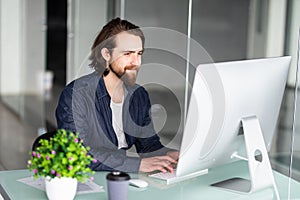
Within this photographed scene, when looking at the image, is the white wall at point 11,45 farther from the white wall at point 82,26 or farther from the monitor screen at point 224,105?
the monitor screen at point 224,105

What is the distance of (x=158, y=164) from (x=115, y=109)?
39 centimetres


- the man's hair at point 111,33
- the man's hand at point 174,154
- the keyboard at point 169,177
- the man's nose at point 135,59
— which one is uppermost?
the man's hair at point 111,33

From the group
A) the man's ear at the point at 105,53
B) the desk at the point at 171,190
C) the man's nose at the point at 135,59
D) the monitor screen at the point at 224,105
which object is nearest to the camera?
the monitor screen at the point at 224,105

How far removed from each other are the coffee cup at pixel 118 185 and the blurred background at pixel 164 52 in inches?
59.0

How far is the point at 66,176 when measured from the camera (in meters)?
2.10

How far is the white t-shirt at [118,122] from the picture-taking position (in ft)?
9.28

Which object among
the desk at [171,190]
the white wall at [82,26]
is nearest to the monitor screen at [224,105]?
the desk at [171,190]

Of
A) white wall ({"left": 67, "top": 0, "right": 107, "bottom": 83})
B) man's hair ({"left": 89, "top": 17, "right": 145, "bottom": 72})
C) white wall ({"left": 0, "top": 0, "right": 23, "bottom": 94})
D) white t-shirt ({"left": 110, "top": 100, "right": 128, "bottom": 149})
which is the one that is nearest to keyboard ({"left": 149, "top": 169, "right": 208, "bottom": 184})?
white t-shirt ({"left": 110, "top": 100, "right": 128, "bottom": 149})

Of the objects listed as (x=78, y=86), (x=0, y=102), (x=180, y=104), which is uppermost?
(x=78, y=86)

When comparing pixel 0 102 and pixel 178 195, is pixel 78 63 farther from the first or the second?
pixel 178 195

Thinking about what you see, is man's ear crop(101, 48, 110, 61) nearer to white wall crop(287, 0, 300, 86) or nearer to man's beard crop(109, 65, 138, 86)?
man's beard crop(109, 65, 138, 86)

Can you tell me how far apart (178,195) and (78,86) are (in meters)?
0.73

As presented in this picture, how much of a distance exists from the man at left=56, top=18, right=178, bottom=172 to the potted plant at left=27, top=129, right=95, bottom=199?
20.2 inches

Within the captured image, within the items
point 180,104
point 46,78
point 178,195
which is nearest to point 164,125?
point 180,104
